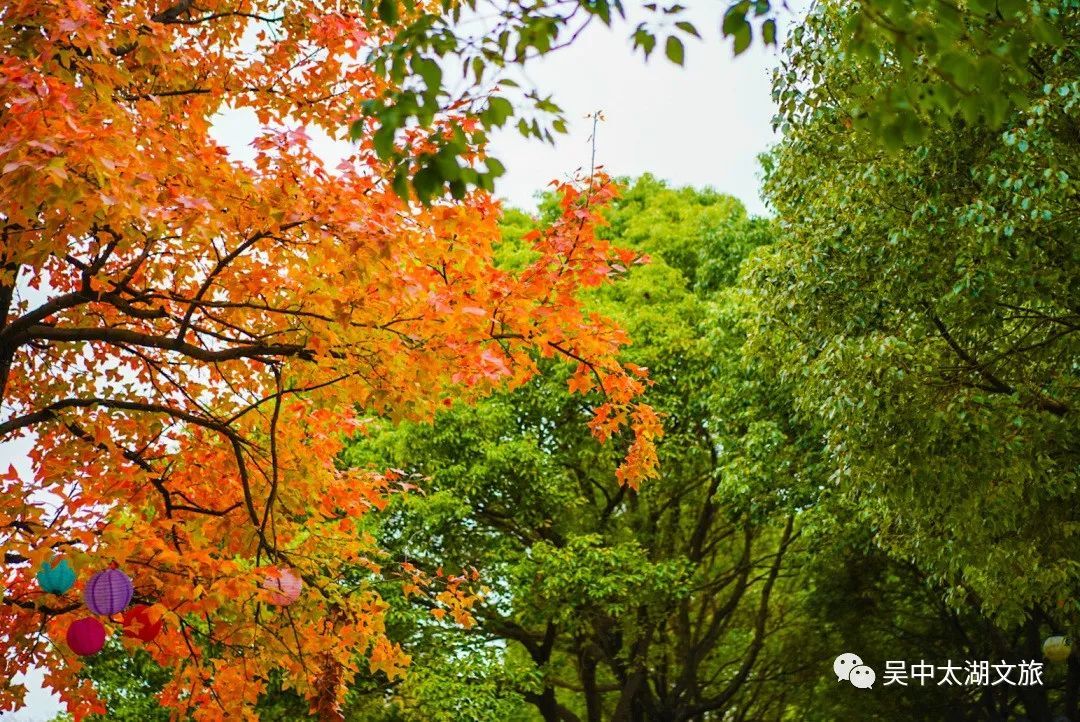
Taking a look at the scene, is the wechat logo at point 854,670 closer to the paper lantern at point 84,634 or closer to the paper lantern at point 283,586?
the paper lantern at point 283,586

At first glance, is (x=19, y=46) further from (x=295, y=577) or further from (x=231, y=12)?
(x=295, y=577)

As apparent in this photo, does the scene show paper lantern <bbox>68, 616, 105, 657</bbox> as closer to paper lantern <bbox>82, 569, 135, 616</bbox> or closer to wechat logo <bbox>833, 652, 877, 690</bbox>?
paper lantern <bbox>82, 569, 135, 616</bbox>

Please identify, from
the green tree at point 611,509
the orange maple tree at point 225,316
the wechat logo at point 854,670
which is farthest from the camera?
the wechat logo at point 854,670

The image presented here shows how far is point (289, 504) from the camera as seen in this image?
25.5 ft

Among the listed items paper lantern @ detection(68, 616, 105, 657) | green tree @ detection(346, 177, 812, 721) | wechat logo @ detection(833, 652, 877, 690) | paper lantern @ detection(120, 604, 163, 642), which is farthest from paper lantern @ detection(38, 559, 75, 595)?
wechat logo @ detection(833, 652, 877, 690)

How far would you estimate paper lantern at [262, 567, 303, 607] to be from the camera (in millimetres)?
6484

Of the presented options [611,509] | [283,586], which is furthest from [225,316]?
[611,509]

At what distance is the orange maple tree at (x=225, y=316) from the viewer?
5.44 m

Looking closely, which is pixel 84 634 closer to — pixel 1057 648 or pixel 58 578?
pixel 58 578

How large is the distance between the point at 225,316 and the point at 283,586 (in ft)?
6.97

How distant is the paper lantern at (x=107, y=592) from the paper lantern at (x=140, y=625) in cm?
41

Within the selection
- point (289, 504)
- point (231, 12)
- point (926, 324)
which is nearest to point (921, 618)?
point (926, 324)

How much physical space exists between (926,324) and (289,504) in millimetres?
5394

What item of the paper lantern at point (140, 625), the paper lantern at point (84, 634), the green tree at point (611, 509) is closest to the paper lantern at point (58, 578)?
the paper lantern at point (84, 634)
